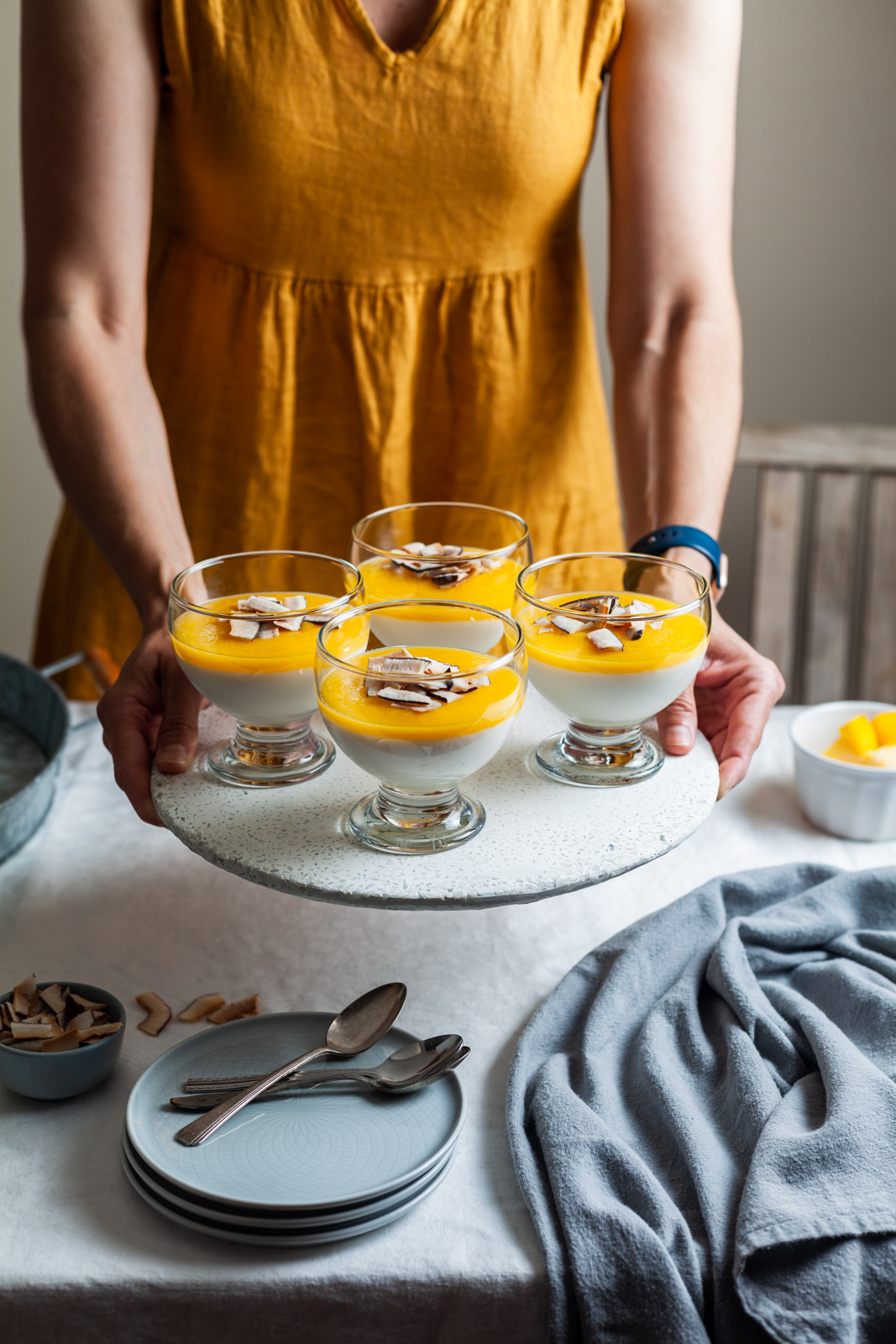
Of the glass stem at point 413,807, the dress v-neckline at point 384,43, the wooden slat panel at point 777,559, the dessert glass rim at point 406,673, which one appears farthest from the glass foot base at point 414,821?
the wooden slat panel at point 777,559

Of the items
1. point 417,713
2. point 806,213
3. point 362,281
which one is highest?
point 806,213

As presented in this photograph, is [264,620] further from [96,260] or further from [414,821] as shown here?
[96,260]

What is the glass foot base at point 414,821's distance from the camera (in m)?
0.82

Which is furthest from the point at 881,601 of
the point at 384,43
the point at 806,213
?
the point at 384,43

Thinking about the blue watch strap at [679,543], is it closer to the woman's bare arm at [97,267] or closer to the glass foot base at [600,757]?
the glass foot base at [600,757]

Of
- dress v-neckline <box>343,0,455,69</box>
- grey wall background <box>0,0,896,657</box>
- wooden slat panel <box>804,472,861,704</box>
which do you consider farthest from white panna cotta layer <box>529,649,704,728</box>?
grey wall background <box>0,0,896,657</box>

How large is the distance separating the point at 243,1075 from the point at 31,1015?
0.55ft

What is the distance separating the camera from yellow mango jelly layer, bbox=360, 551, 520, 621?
3.38ft

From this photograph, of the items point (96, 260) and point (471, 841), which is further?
point (96, 260)

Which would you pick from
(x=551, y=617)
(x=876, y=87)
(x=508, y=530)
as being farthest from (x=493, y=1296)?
(x=876, y=87)

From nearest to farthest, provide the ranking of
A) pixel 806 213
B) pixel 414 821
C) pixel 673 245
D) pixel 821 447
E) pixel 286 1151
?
pixel 286 1151 < pixel 414 821 < pixel 673 245 < pixel 821 447 < pixel 806 213

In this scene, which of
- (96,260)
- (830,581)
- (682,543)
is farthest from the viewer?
(830,581)

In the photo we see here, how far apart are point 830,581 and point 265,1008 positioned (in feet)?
5.24

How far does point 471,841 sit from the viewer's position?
0.83m
